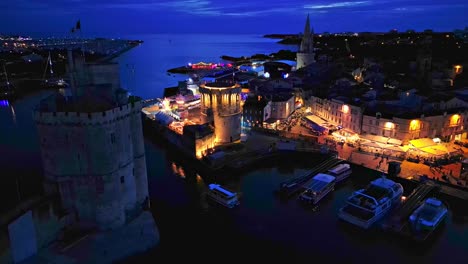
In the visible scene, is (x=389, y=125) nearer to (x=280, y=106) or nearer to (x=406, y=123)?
(x=406, y=123)

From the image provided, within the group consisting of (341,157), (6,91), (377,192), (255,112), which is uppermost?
(255,112)

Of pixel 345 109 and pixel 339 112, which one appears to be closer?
pixel 345 109

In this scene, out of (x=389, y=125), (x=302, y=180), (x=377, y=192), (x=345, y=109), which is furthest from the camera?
(x=345, y=109)

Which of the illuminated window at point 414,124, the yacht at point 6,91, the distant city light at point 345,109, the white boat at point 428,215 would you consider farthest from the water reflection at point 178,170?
the yacht at point 6,91

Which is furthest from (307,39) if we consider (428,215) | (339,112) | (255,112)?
(428,215)

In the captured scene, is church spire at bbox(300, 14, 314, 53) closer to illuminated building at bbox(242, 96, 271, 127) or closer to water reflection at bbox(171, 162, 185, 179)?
illuminated building at bbox(242, 96, 271, 127)

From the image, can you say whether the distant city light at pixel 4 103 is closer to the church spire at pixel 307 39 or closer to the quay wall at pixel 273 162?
the quay wall at pixel 273 162

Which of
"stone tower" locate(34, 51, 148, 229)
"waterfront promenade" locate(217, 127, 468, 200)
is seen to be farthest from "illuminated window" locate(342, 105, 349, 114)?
"stone tower" locate(34, 51, 148, 229)
